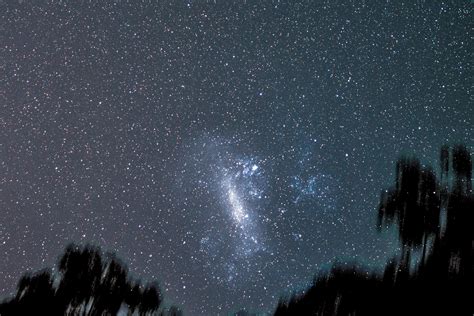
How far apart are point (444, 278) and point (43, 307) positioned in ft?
→ 59.5

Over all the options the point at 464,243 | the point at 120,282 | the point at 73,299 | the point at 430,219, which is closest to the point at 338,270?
the point at 430,219

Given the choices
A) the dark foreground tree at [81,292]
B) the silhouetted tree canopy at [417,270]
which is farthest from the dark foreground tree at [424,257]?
the dark foreground tree at [81,292]

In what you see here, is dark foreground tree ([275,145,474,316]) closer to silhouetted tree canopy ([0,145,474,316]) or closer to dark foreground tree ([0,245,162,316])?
silhouetted tree canopy ([0,145,474,316])

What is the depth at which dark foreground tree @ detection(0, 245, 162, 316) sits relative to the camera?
795 inches

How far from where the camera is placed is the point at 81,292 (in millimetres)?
20906

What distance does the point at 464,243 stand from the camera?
10.9 metres

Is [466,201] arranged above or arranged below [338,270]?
above

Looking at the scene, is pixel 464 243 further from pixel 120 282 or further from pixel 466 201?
pixel 120 282

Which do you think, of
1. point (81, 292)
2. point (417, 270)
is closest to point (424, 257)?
point (417, 270)

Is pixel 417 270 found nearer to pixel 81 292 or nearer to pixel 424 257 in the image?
pixel 424 257

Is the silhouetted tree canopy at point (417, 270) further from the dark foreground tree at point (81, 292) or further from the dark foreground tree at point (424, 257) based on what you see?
the dark foreground tree at point (81, 292)

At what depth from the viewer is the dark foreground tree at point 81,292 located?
20.2 m

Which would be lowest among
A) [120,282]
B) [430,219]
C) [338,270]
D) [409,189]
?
[120,282]

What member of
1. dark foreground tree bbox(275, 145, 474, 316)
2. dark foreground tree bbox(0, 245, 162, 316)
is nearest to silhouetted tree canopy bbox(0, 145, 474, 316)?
dark foreground tree bbox(275, 145, 474, 316)
